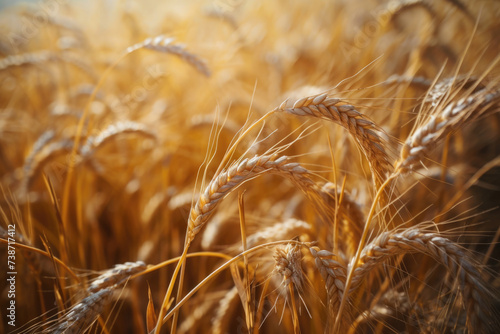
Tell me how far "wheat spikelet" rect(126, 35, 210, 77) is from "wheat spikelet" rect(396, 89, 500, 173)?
2.92 ft

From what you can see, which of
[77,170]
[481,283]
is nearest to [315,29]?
[77,170]

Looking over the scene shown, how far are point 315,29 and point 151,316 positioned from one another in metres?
3.45

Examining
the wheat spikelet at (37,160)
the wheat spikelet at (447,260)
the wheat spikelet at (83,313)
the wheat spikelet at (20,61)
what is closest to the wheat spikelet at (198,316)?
the wheat spikelet at (83,313)

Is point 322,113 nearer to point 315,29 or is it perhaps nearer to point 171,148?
point 171,148

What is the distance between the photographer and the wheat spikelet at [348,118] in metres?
0.76

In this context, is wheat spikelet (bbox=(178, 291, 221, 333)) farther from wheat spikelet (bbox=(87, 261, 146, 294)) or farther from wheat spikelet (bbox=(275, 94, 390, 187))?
wheat spikelet (bbox=(275, 94, 390, 187))

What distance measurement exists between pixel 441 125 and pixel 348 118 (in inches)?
7.5

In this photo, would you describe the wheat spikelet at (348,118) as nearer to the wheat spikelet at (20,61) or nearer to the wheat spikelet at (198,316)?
the wheat spikelet at (198,316)

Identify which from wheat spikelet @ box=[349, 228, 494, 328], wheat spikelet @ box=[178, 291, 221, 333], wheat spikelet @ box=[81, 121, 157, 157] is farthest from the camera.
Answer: wheat spikelet @ box=[81, 121, 157, 157]

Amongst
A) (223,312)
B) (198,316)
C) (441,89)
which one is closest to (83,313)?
(223,312)

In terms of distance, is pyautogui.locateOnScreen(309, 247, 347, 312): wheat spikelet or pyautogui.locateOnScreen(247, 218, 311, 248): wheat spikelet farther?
pyautogui.locateOnScreen(247, 218, 311, 248): wheat spikelet

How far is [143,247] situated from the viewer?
1600mm

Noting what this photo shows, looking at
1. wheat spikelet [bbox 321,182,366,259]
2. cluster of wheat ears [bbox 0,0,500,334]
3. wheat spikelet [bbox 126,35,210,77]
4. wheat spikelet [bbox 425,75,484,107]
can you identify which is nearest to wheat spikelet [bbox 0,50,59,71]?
cluster of wheat ears [bbox 0,0,500,334]

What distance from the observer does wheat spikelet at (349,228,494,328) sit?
2.16 ft
